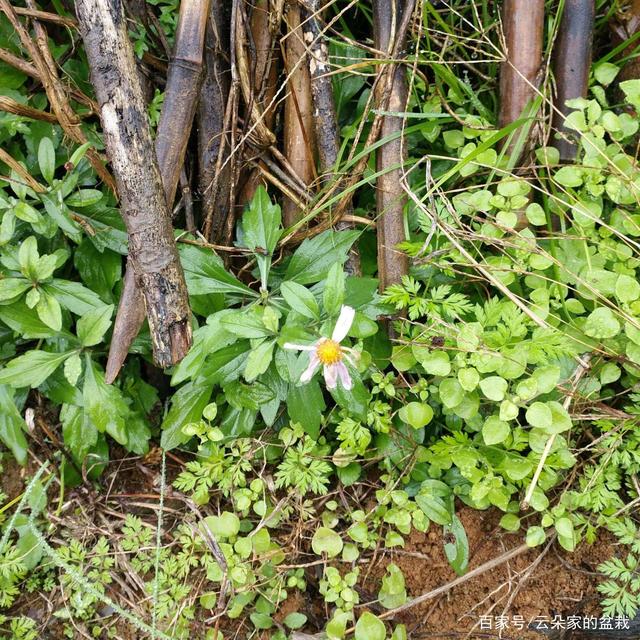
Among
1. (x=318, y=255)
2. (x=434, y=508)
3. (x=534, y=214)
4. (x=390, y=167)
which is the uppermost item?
(x=390, y=167)

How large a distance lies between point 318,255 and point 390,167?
0.35 meters

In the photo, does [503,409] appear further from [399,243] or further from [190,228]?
[190,228]

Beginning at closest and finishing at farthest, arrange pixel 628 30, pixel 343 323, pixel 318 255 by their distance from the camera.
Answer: pixel 343 323, pixel 318 255, pixel 628 30

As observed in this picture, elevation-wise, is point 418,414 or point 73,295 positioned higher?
point 73,295

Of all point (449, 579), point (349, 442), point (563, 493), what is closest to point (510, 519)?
point (563, 493)

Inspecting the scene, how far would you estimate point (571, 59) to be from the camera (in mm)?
1728

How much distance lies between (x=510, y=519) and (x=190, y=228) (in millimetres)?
1315

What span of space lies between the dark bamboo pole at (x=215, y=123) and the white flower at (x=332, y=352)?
63cm

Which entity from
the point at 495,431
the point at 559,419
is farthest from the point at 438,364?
the point at 559,419

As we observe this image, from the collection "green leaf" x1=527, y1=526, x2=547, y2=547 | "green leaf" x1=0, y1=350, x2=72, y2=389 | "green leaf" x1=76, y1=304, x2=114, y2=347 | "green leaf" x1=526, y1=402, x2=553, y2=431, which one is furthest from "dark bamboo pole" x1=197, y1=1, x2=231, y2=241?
"green leaf" x1=527, y1=526, x2=547, y2=547

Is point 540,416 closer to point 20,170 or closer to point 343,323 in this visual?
point 343,323

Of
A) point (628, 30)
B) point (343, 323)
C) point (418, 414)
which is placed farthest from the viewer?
point (628, 30)

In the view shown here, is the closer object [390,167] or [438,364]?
[438,364]

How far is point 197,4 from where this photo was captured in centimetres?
156
